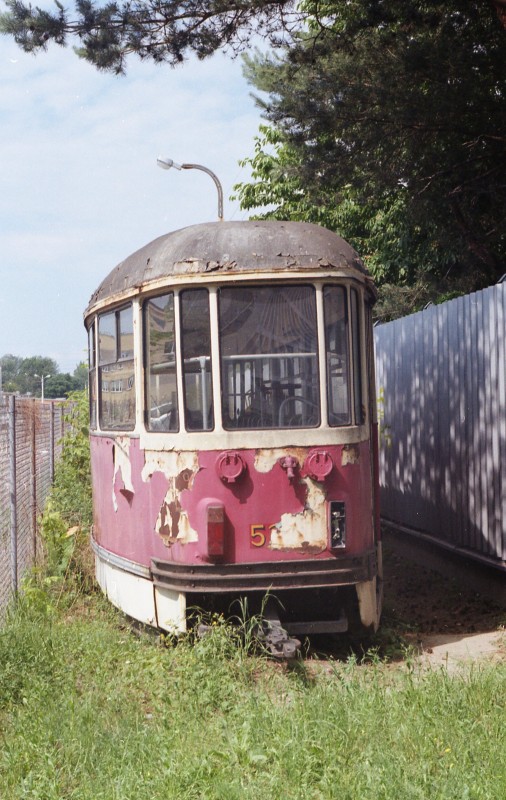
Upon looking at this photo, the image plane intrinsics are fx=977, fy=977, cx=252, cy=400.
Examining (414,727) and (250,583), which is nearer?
(414,727)

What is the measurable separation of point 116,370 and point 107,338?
41 centimetres

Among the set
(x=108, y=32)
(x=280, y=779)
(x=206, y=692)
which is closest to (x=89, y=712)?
(x=206, y=692)

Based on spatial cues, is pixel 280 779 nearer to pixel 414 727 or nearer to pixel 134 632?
pixel 414 727

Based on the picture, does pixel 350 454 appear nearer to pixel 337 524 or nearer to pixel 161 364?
pixel 337 524

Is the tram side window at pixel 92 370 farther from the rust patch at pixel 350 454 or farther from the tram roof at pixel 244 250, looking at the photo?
the rust patch at pixel 350 454

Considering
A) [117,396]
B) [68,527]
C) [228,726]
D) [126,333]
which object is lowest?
[228,726]

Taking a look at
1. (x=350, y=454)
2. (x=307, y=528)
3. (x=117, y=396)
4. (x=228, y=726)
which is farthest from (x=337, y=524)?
(x=117, y=396)

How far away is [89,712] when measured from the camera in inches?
215

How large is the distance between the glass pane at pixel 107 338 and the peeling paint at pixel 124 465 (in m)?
0.74

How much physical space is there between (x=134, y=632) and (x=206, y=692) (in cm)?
211

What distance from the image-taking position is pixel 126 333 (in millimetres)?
7602

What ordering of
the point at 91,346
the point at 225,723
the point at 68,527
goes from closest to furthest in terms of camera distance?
the point at 225,723
the point at 91,346
the point at 68,527

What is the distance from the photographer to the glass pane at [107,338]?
8000 millimetres

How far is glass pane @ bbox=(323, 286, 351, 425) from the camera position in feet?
22.7
